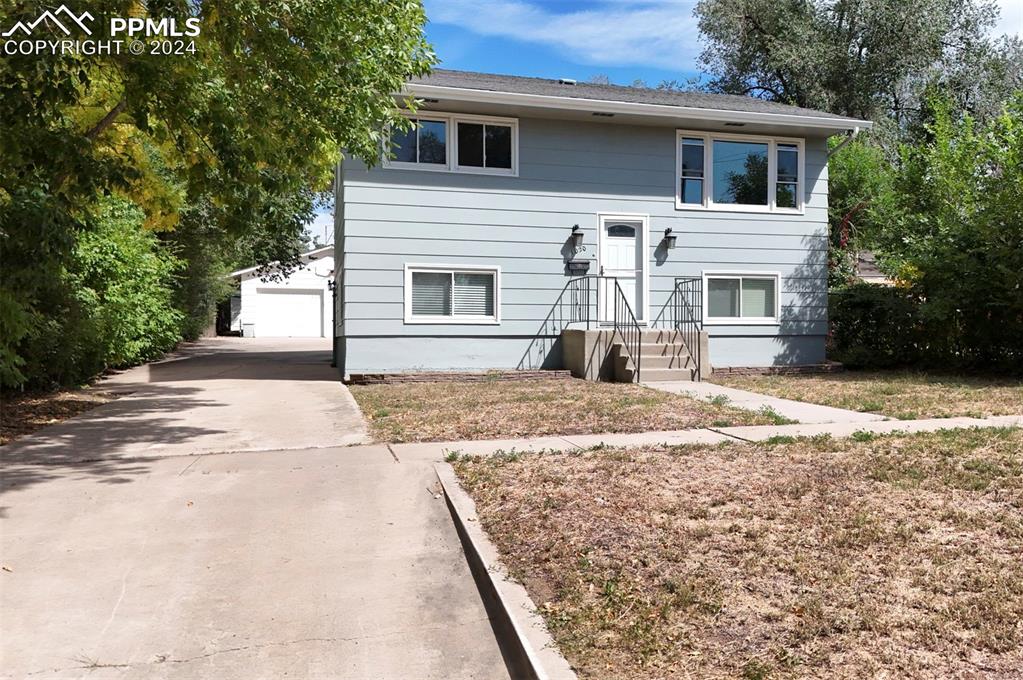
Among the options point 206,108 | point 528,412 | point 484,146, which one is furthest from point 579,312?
point 206,108

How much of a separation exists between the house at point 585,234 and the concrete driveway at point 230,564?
6014 millimetres

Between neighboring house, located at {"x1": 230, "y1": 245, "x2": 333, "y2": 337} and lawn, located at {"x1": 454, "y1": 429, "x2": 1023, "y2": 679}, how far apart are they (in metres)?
32.0

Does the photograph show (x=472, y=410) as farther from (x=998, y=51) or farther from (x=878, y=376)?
(x=998, y=51)

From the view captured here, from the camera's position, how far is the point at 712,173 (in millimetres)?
14586

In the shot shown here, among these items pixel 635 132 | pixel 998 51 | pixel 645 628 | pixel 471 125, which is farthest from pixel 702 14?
pixel 645 628

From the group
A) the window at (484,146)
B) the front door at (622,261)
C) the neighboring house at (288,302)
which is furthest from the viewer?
the neighboring house at (288,302)

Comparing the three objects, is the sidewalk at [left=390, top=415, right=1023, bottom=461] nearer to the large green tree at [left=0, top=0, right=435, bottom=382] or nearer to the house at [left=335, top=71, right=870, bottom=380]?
the large green tree at [left=0, top=0, right=435, bottom=382]

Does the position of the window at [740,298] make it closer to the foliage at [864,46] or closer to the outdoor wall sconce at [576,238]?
the outdoor wall sconce at [576,238]

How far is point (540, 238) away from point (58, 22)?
891cm

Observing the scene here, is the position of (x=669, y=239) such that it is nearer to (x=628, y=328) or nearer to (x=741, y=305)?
(x=628, y=328)

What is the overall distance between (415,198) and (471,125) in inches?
68.4

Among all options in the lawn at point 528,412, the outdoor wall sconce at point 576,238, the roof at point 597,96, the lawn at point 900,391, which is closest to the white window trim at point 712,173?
the roof at point 597,96

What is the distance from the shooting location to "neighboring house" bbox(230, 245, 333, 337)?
3647cm

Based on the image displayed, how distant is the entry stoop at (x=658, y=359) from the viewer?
1273 centimetres
